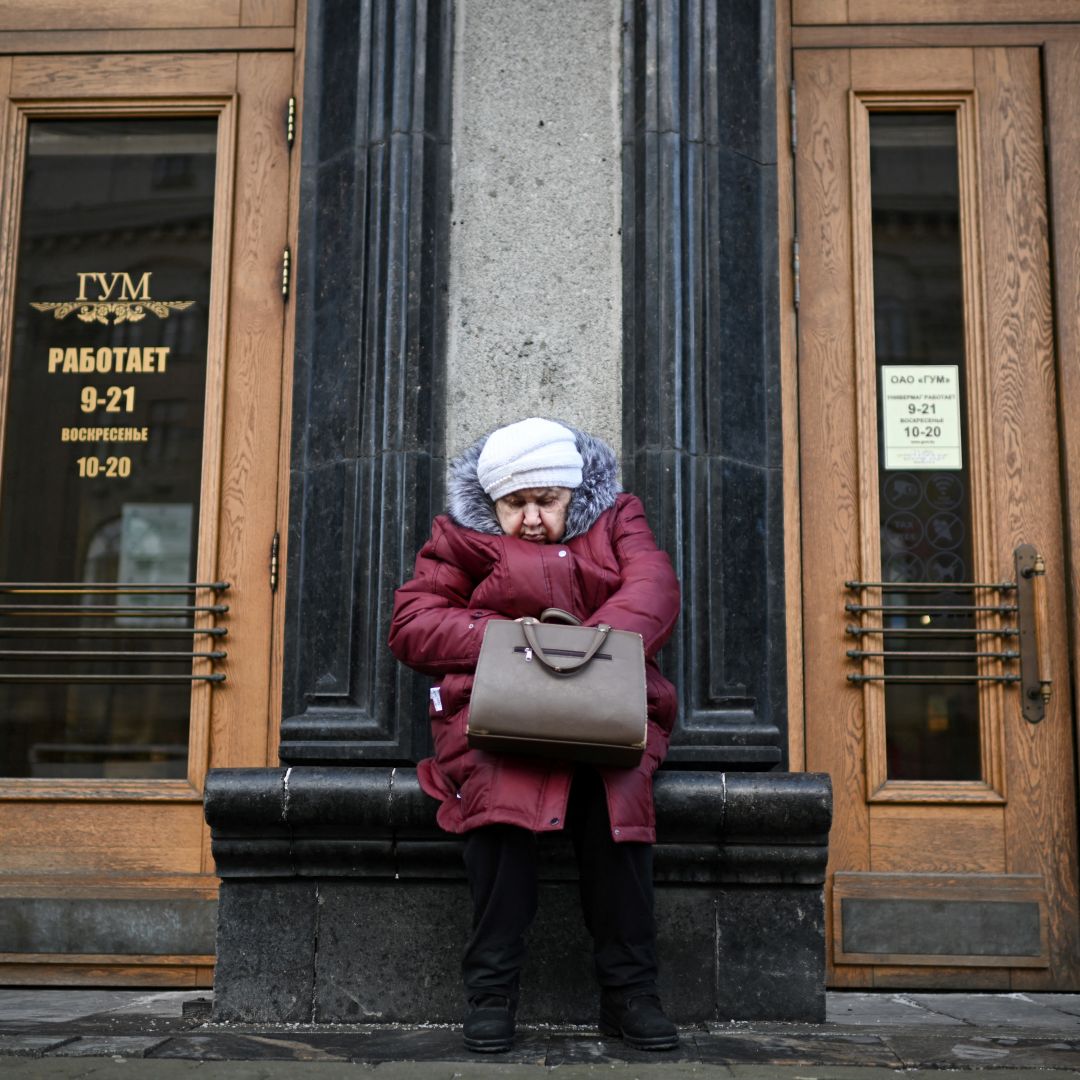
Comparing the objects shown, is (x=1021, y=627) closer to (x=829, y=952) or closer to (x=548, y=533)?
(x=829, y=952)

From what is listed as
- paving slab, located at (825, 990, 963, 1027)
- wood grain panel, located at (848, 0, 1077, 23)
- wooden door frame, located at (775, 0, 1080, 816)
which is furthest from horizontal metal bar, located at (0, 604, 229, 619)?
Answer: wood grain panel, located at (848, 0, 1077, 23)

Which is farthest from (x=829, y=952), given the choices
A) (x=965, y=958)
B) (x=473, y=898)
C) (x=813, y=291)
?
(x=813, y=291)

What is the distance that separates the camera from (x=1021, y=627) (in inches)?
186

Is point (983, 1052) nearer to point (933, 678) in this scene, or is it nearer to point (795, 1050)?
point (795, 1050)

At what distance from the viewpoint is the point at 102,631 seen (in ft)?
15.8

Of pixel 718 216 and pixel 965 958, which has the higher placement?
pixel 718 216

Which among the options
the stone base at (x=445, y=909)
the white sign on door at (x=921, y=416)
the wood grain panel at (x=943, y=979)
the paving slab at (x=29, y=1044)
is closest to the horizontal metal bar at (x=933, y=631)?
the white sign on door at (x=921, y=416)

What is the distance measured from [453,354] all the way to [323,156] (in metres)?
0.79

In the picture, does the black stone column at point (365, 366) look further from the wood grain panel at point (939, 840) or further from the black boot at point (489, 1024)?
the wood grain panel at point (939, 840)

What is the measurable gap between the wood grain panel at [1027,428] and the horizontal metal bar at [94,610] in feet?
8.69

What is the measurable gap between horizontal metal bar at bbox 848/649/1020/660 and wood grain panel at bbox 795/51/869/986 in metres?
A: 0.07

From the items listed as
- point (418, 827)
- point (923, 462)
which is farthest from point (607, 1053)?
point (923, 462)

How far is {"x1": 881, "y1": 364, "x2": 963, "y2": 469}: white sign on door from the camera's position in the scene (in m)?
4.87

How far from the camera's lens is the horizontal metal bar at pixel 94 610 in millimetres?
4801
